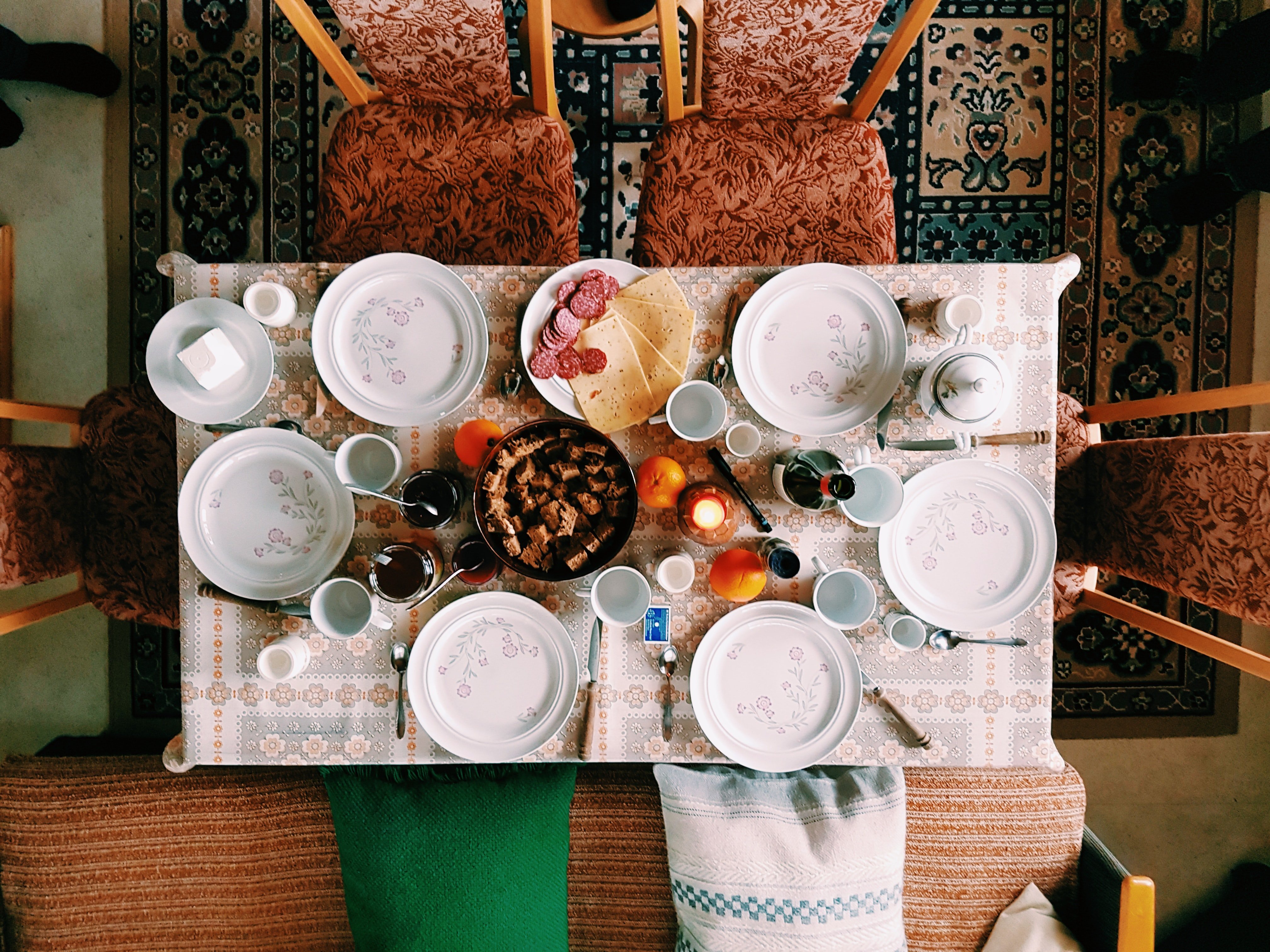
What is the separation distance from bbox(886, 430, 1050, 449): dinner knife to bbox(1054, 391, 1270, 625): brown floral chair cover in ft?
1.13

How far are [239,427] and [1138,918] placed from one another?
5.76 feet

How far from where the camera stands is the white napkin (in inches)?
53.9

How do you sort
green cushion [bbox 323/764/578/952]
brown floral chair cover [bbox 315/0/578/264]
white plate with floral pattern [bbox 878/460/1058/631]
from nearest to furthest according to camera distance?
white plate with floral pattern [bbox 878/460/1058/631] → green cushion [bbox 323/764/578/952] → brown floral chair cover [bbox 315/0/578/264]

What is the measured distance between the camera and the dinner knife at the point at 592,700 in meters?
1.19

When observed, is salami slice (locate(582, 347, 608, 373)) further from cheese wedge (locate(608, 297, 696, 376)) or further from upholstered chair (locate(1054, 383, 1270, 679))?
upholstered chair (locate(1054, 383, 1270, 679))

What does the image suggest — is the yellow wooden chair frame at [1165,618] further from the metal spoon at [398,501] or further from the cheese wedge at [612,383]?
→ the metal spoon at [398,501]

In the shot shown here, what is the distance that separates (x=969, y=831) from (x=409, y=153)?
1.81 m

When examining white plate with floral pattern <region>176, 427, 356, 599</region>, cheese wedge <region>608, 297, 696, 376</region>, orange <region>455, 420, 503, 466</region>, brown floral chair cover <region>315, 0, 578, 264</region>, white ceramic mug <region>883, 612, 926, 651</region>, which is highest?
brown floral chair cover <region>315, 0, 578, 264</region>

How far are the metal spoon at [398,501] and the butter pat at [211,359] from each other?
26 cm

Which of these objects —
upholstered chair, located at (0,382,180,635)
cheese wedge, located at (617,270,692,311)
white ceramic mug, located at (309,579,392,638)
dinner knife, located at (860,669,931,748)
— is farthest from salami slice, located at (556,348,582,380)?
upholstered chair, located at (0,382,180,635)

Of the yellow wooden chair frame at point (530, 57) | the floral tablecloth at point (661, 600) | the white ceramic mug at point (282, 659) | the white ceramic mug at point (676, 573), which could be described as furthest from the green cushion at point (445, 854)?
the yellow wooden chair frame at point (530, 57)

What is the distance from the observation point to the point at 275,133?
1.91m

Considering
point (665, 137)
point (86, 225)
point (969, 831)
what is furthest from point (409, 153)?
point (969, 831)

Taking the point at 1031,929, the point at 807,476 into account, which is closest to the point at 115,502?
the point at 807,476
